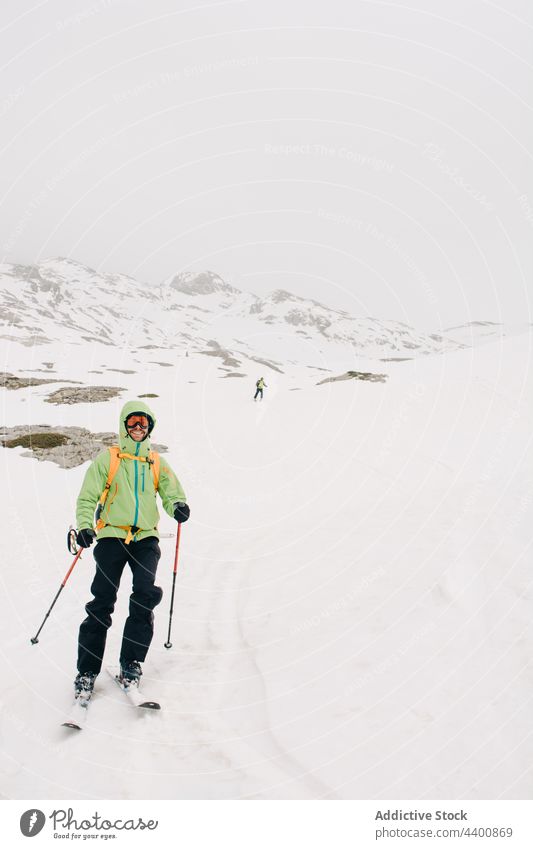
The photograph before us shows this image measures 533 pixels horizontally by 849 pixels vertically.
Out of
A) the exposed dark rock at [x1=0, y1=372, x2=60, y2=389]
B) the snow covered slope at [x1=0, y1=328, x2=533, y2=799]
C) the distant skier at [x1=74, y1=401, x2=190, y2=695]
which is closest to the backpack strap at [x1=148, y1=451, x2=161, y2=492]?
the distant skier at [x1=74, y1=401, x2=190, y2=695]

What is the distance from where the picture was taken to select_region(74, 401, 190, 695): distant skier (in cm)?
509

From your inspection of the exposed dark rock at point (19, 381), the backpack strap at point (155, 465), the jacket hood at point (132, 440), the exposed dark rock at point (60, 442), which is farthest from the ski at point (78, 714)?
the exposed dark rock at point (19, 381)

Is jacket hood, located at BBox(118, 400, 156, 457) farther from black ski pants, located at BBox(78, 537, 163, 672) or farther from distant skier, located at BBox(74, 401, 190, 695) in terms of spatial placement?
black ski pants, located at BBox(78, 537, 163, 672)

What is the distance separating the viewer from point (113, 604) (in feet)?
16.9

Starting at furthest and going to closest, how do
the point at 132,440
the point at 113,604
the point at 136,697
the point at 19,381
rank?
the point at 19,381, the point at 132,440, the point at 113,604, the point at 136,697

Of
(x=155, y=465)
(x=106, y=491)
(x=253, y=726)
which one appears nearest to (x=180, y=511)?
(x=155, y=465)

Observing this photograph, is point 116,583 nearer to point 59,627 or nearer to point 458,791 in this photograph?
point 59,627

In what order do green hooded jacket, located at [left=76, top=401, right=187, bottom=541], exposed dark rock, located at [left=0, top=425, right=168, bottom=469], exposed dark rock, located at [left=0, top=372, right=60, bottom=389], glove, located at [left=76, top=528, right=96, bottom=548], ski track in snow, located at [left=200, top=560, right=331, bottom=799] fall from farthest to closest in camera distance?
exposed dark rock, located at [left=0, top=372, right=60, bottom=389] → exposed dark rock, located at [left=0, top=425, right=168, bottom=469] → green hooded jacket, located at [left=76, top=401, right=187, bottom=541] → glove, located at [left=76, top=528, right=96, bottom=548] → ski track in snow, located at [left=200, top=560, right=331, bottom=799]

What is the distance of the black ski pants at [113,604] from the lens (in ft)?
16.6

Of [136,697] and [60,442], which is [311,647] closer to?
[136,697]

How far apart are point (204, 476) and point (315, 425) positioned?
7922mm

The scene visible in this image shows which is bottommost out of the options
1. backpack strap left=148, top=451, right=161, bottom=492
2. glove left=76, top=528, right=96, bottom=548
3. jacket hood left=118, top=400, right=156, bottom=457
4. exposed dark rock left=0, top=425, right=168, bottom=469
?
exposed dark rock left=0, top=425, right=168, bottom=469

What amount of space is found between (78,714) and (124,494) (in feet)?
7.16
